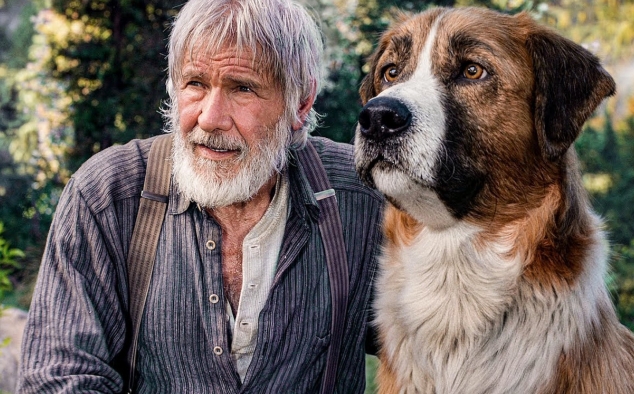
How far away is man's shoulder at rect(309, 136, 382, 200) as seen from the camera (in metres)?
3.42

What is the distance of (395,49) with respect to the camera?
298cm

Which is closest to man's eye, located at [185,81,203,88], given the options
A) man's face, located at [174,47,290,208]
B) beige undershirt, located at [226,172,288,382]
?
man's face, located at [174,47,290,208]

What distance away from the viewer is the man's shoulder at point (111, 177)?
10.1 ft

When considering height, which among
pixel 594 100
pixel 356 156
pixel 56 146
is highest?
pixel 594 100

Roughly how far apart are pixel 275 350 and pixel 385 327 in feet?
1.51

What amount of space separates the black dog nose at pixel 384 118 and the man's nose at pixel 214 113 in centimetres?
71

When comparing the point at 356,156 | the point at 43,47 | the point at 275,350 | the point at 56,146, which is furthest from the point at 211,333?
the point at 43,47

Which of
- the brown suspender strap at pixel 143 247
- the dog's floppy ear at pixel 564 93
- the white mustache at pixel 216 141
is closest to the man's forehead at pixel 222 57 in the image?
the white mustache at pixel 216 141

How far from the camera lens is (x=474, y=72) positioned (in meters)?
2.72

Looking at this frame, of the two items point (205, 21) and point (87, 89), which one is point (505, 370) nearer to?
point (205, 21)

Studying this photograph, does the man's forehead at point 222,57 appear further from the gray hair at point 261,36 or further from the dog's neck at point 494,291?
the dog's neck at point 494,291

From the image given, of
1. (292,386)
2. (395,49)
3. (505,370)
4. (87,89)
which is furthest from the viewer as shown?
(87,89)

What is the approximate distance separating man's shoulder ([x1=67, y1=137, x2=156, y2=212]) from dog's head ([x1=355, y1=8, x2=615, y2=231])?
0.97m

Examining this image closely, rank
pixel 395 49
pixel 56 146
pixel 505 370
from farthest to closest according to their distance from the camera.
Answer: pixel 56 146 → pixel 395 49 → pixel 505 370
